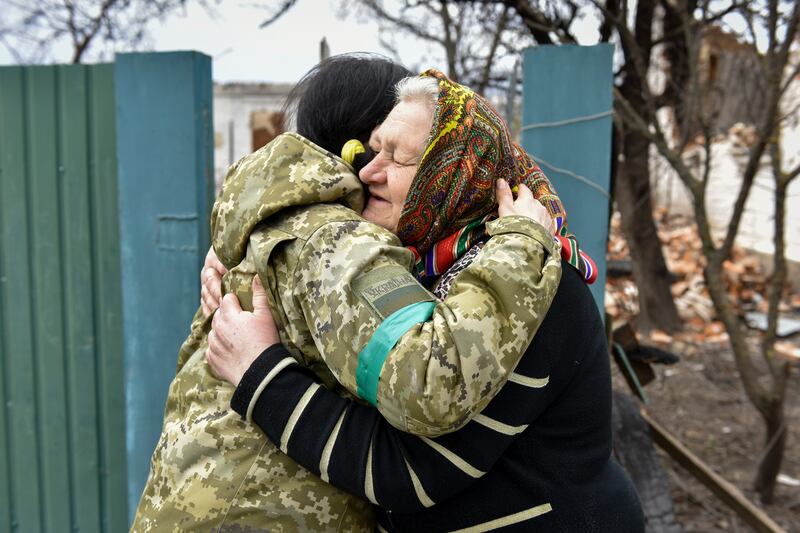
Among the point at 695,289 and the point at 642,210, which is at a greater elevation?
the point at 642,210

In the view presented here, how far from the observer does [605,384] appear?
1.55 m

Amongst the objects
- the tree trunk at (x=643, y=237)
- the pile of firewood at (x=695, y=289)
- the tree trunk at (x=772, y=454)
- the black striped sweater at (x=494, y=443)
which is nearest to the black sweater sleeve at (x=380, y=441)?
the black striped sweater at (x=494, y=443)

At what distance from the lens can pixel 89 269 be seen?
2.80 meters

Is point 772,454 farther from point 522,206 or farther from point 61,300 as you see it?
point 61,300

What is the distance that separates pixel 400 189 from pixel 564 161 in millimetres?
1375

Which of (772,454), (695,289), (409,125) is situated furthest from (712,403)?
(409,125)

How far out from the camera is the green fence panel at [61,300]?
2.75 meters

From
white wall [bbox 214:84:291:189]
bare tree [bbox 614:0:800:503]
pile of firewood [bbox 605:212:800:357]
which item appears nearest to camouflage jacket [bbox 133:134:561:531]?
bare tree [bbox 614:0:800:503]

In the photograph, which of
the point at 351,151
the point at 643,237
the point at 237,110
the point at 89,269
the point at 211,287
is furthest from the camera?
the point at 237,110

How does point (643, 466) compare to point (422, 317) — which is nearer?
point (422, 317)

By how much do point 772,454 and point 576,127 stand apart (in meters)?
2.64

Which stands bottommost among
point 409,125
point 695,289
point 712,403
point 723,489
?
point 712,403

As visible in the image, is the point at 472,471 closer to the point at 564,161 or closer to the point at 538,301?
the point at 538,301

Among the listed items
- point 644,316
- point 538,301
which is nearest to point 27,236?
point 538,301
